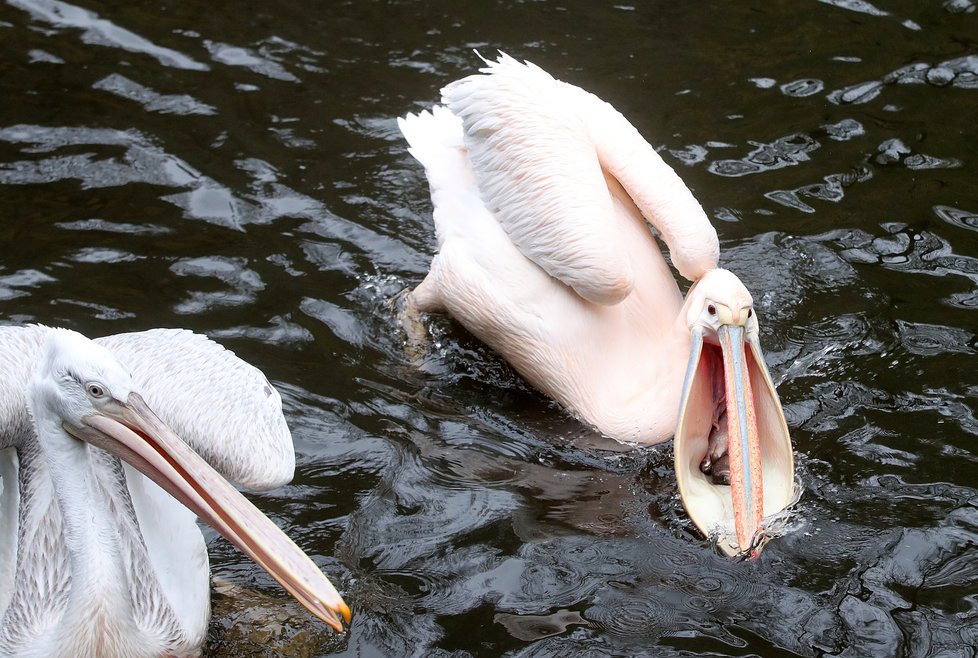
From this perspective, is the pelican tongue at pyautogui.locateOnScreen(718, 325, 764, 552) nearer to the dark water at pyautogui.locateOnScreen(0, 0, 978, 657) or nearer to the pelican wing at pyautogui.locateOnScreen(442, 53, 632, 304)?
the dark water at pyautogui.locateOnScreen(0, 0, 978, 657)

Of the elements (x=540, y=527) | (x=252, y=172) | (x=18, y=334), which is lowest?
(x=540, y=527)

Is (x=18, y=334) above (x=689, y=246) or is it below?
above

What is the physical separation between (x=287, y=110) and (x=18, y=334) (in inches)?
123

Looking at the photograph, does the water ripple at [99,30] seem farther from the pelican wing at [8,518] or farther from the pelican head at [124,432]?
the pelican head at [124,432]

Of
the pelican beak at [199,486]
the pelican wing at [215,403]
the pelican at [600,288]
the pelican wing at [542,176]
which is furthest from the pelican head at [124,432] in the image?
the pelican wing at [542,176]

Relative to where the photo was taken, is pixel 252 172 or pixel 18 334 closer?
pixel 18 334

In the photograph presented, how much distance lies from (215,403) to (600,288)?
158 cm

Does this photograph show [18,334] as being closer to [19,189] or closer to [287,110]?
[19,189]

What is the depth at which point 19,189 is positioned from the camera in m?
5.50

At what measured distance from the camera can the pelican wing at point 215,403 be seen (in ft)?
10.7

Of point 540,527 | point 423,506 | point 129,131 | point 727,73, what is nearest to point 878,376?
point 540,527

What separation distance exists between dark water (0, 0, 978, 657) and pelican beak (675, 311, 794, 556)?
0.35 ft

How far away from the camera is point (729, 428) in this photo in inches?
154

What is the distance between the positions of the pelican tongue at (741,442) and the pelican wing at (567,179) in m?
0.48
